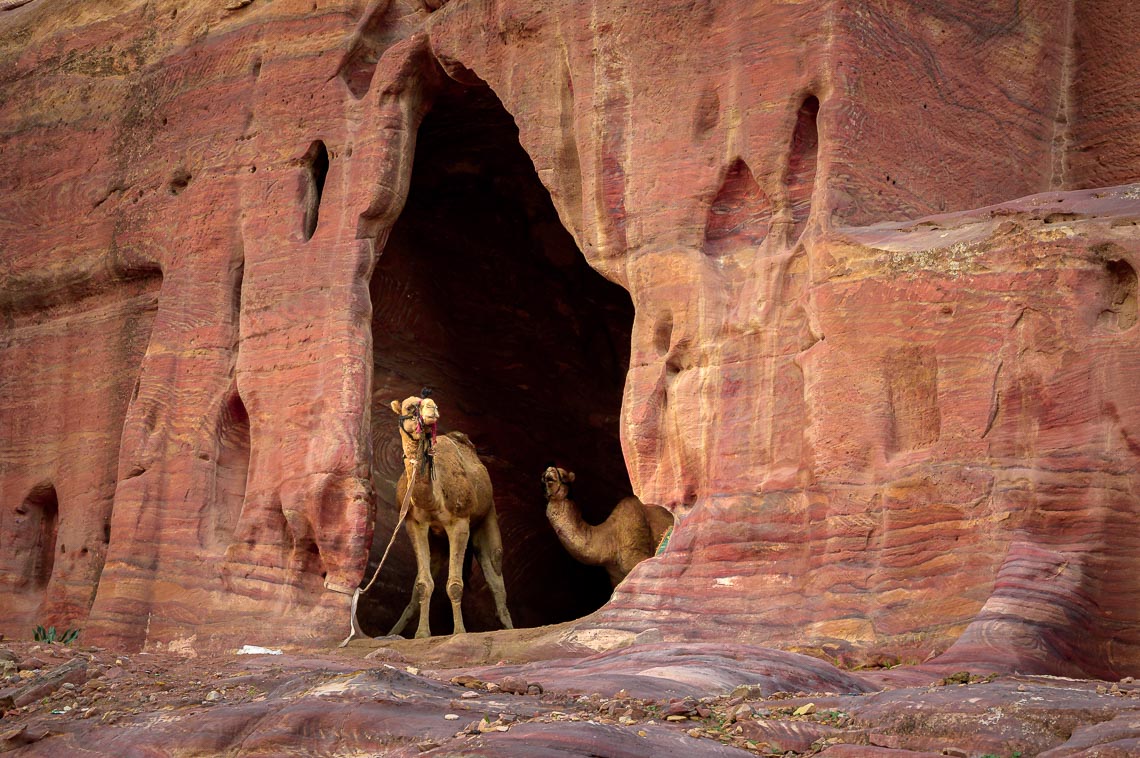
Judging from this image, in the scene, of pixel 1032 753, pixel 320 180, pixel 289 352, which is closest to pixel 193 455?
pixel 289 352

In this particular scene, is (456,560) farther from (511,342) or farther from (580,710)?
(580,710)

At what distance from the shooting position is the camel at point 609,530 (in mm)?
19438

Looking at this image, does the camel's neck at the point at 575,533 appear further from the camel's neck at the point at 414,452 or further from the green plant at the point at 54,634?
the green plant at the point at 54,634

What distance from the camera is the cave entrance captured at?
2172 centimetres

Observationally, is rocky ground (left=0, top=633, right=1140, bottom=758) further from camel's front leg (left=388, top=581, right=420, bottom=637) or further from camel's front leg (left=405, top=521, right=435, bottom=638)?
camel's front leg (left=388, top=581, right=420, bottom=637)

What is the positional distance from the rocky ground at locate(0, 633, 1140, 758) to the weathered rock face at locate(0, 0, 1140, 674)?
69.5 inches

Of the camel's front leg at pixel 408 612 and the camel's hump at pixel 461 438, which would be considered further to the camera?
the camel's hump at pixel 461 438

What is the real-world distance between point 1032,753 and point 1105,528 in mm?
4663

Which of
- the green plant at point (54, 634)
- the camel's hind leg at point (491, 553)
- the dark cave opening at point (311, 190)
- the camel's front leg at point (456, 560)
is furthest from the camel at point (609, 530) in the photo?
the green plant at point (54, 634)

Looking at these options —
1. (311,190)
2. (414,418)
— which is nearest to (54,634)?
(414,418)

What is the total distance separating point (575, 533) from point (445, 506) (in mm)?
1807

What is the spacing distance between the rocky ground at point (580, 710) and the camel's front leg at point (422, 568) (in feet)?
16.9

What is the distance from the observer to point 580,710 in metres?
10.2

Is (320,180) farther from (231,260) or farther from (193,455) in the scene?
(193,455)
